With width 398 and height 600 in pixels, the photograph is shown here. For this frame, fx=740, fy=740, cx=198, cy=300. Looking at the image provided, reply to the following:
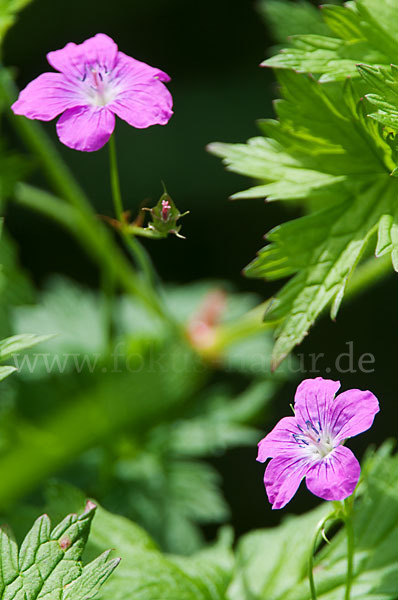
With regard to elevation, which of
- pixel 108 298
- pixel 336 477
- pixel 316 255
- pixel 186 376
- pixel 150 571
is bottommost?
pixel 186 376

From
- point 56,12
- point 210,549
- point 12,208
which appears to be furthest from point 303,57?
point 56,12

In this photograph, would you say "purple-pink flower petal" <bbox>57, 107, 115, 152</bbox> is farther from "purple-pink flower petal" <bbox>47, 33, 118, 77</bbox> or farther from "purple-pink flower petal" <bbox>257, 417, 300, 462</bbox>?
"purple-pink flower petal" <bbox>257, 417, 300, 462</bbox>

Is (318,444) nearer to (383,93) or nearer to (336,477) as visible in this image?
(336,477)

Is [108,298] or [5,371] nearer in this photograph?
[5,371]

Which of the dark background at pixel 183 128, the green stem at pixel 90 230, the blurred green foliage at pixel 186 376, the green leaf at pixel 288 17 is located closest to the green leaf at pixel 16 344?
the blurred green foliage at pixel 186 376

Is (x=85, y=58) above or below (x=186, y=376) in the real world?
above

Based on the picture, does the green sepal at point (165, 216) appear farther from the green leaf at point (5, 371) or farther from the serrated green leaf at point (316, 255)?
the green leaf at point (5, 371)

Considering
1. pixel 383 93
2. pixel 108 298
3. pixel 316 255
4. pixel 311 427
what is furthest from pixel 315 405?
pixel 108 298
